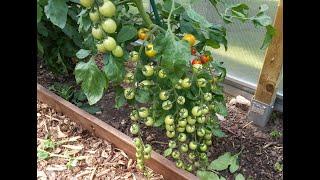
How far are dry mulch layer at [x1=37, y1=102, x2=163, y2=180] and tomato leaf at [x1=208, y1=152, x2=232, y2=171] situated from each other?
0.26 metres

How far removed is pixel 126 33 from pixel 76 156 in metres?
0.90

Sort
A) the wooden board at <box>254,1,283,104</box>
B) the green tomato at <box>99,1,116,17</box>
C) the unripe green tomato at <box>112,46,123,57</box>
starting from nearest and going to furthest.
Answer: the green tomato at <box>99,1,116,17</box> → the unripe green tomato at <box>112,46,123,57</box> → the wooden board at <box>254,1,283,104</box>

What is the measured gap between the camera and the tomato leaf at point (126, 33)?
142 cm

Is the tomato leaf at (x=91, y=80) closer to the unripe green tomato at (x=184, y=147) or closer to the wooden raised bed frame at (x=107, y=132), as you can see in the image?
the unripe green tomato at (x=184, y=147)

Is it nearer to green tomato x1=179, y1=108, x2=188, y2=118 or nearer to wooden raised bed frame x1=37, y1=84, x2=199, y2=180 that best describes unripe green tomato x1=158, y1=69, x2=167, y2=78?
green tomato x1=179, y1=108, x2=188, y2=118

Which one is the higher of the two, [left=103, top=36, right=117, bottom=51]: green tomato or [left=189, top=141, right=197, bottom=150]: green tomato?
[left=103, top=36, right=117, bottom=51]: green tomato

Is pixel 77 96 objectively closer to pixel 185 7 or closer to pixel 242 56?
pixel 242 56

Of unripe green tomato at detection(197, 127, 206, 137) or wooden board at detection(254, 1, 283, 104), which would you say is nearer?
unripe green tomato at detection(197, 127, 206, 137)

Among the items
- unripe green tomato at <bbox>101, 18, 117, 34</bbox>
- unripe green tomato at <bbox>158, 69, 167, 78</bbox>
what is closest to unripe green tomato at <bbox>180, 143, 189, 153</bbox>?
unripe green tomato at <bbox>158, 69, 167, 78</bbox>

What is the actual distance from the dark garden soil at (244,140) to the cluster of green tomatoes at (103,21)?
2.94 feet

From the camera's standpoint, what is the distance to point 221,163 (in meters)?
1.77

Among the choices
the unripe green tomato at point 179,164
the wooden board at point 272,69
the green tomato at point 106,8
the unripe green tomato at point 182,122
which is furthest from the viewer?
the wooden board at point 272,69

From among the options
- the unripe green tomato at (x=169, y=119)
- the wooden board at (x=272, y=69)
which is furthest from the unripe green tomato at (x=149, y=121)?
the wooden board at (x=272, y=69)

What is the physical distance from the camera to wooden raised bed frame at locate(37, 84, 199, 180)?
68.1 inches
